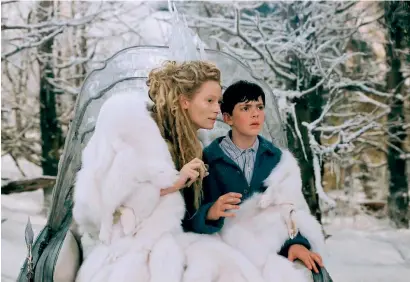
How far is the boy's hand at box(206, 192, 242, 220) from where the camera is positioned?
3.86 ft

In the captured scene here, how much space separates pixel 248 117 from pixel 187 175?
0.22 m

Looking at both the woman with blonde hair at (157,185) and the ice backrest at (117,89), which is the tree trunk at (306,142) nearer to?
the ice backrest at (117,89)

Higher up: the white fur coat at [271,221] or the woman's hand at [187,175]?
the woman's hand at [187,175]

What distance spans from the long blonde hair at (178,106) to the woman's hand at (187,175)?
4 cm

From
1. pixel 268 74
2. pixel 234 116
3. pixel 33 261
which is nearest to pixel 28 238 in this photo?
pixel 33 261

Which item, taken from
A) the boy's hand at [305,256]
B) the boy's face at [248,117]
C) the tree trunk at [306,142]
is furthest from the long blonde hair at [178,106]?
the tree trunk at [306,142]

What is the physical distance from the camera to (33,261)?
1.23m

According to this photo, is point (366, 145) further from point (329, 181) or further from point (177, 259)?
point (177, 259)

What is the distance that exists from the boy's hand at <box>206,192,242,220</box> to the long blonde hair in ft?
0.22

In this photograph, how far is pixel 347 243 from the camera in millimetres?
1755

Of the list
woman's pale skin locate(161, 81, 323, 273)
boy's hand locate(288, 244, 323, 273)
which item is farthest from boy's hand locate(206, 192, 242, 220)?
boy's hand locate(288, 244, 323, 273)

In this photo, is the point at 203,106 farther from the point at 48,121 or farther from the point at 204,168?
the point at 48,121

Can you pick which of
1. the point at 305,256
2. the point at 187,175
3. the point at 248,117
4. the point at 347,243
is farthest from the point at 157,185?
the point at 347,243

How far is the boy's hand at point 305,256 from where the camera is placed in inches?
46.4
